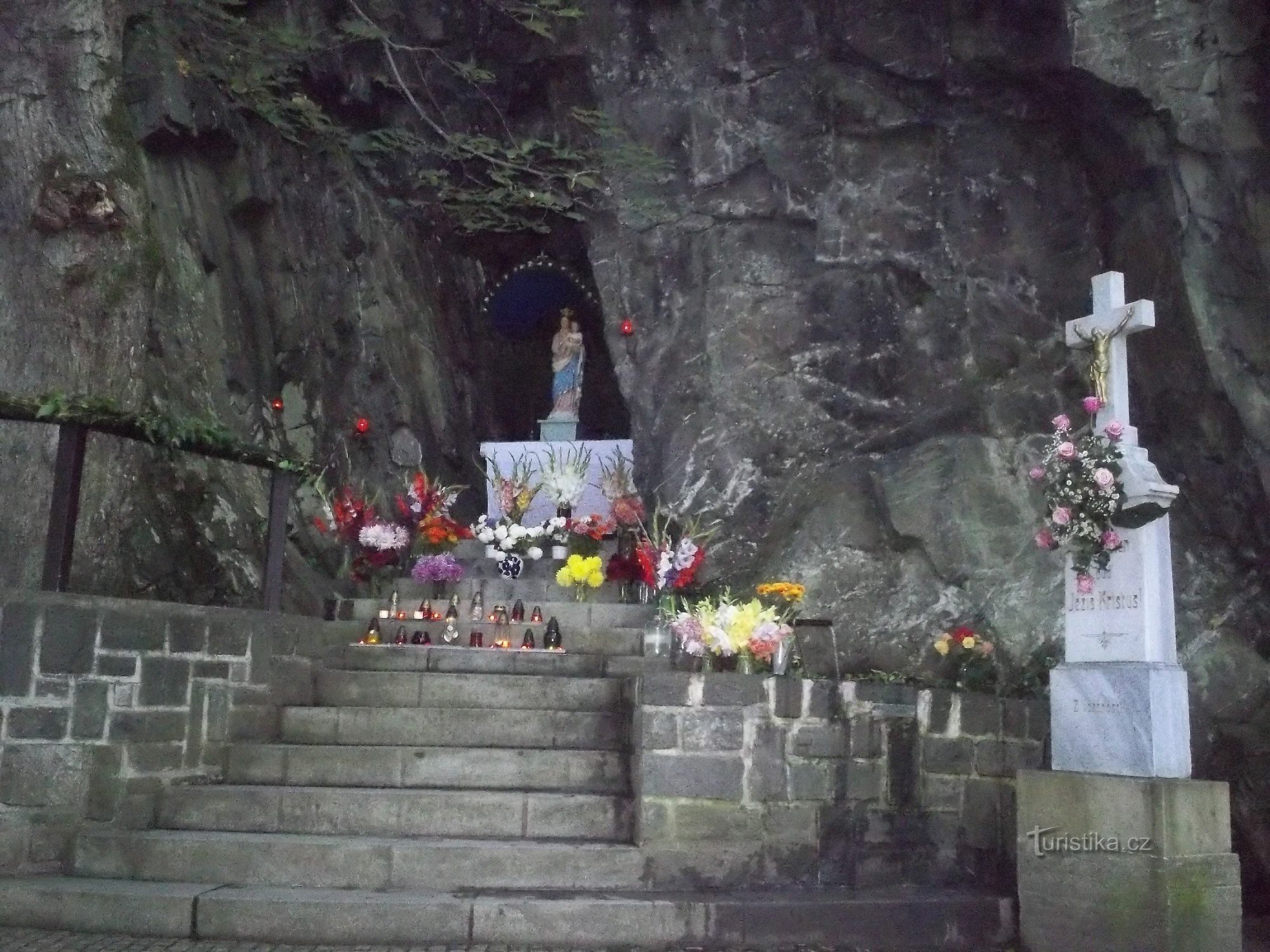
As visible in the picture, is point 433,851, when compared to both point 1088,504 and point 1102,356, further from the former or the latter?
point 1102,356

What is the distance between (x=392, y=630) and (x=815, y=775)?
3.85 m

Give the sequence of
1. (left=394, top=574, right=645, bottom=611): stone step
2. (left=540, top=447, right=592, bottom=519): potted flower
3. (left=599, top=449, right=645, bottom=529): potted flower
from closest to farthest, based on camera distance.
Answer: (left=394, top=574, right=645, bottom=611): stone step, (left=599, top=449, right=645, bottom=529): potted flower, (left=540, top=447, right=592, bottom=519): potted flower

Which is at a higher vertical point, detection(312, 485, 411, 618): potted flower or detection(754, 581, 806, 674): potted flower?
detection(312, 485, 411, 618): potted flower

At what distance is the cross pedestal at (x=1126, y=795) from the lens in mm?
5285

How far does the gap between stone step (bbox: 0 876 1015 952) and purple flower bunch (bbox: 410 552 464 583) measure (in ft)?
14.1

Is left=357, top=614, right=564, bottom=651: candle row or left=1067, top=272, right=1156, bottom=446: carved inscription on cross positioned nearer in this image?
left=1067, top=272, right=1156, bottom=446: carved inscription on cross

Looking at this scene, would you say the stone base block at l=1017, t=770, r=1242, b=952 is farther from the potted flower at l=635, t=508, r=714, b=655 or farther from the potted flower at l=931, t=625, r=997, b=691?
the potted flower at l=635, t=508, r=714, b=655

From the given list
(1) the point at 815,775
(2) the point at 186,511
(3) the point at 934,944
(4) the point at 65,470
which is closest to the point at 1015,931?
(3) the point at 934,944

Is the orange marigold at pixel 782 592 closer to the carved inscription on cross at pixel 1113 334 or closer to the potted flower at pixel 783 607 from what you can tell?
the potted flower at pixel 783 607

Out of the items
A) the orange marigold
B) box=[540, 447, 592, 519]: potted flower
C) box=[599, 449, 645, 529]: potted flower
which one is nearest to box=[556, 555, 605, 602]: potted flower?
box=[599, 449, 645, 529]: potted flower

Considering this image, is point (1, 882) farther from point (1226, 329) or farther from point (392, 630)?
point (1226, 329)

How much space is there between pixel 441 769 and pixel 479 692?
2.54 ft

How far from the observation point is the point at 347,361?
A: 42.0 ft

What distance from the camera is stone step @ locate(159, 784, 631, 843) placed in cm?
588
